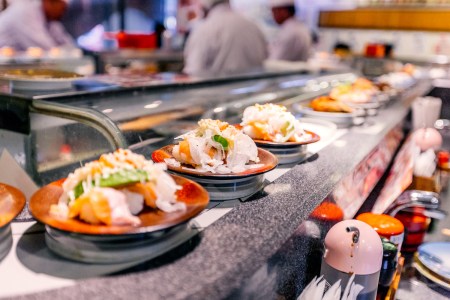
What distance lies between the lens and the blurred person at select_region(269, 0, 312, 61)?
743cm

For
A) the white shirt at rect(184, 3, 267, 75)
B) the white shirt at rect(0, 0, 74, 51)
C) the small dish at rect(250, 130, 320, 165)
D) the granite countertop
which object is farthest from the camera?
the white shirt at rect(0, 0, 74, 51)

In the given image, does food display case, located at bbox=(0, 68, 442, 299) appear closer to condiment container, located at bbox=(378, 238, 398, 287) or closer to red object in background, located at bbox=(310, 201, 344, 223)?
red object in background, located at bbox=(310, 201, 344, 223)

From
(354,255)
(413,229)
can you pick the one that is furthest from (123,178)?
(413,229)

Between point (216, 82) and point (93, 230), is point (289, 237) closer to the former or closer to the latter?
point (93, 230)

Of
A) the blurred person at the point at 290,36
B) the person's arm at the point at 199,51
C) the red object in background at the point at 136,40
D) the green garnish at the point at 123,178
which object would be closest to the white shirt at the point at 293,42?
the blurred person at the point at 290,36

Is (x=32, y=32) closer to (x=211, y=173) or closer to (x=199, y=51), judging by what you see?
(x=199, y=51)

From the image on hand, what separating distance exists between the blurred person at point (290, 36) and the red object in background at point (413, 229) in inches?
227

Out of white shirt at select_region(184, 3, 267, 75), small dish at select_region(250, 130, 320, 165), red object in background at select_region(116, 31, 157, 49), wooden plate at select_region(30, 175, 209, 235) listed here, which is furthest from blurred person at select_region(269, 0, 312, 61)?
wooden plate at select_region(30, 175, 209, 235)

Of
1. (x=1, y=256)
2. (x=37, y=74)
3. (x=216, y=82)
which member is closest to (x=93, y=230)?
(x=1, y=256)

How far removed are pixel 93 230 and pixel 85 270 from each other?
0.32 feet

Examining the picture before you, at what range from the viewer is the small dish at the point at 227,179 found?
1297mm

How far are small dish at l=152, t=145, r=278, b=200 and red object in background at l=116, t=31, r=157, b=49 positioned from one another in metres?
6.63

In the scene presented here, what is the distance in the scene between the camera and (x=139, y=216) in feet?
3.32

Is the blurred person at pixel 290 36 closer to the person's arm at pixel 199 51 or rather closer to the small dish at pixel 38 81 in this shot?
the person's arm at pixel 199 51
